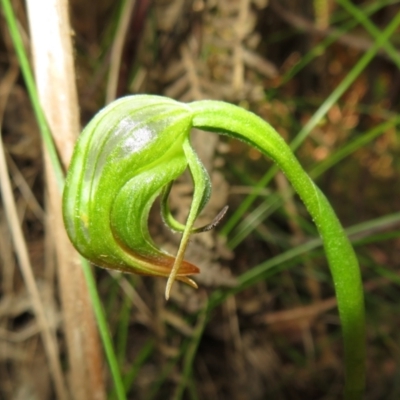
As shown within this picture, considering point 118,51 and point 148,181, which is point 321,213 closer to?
point 148,181

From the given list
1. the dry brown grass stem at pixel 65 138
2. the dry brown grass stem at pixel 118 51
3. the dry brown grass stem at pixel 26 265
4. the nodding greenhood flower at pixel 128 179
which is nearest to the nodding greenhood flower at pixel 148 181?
the nodding greenhood flower at pixel 128 179

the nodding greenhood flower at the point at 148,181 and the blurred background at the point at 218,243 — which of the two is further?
the blurred background at the point at 218,243

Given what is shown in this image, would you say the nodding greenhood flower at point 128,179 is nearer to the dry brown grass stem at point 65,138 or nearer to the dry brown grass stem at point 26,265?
the dry brown grass stem at point 65,138

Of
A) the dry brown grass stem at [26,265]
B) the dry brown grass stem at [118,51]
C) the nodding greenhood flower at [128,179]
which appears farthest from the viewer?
the dry brown grass stem at [118,51]

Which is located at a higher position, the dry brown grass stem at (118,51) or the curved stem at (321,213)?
the dry brown grass stem at (118,51)

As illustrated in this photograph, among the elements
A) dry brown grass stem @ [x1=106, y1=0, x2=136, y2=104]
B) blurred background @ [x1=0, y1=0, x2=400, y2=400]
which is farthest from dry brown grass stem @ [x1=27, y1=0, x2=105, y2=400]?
dry brown grass stem @ [x1=106, y1=0, x2=136, y2=104]

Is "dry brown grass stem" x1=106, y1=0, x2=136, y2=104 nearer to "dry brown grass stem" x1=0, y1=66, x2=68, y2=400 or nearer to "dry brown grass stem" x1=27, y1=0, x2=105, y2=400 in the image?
"dry brown grass stem" x1=0, y1=66, x2=68, y2=400

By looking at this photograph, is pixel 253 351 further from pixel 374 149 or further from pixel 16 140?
pixel 374 149

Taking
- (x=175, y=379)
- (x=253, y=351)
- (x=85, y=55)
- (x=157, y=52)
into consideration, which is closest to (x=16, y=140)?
(x=85, y=55)
